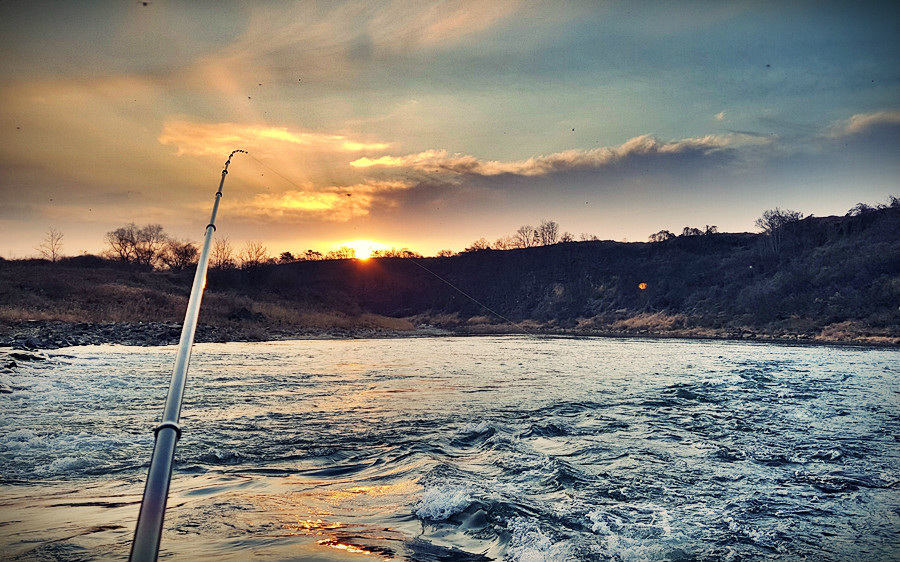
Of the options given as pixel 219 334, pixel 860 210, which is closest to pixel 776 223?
pixel 860 210

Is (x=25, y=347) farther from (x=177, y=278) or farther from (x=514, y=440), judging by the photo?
(x=177, y=278)

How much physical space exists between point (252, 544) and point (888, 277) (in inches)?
2086

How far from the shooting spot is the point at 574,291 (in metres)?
84.1

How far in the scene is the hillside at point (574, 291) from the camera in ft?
126

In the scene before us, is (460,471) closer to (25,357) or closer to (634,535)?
(634,535)

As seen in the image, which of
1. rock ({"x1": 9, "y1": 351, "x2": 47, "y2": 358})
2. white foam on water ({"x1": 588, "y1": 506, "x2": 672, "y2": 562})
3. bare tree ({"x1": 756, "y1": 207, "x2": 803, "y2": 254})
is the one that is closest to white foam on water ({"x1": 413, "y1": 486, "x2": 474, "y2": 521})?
white foam on water ({"x1": 588, "y1": 506, "x2": 672, "y2": 562})

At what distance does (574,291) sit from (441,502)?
265 ft

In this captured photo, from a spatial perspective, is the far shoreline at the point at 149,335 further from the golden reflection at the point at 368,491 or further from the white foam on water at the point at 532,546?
the white foam on water at the point at 532,546

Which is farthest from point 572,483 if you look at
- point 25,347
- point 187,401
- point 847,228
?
point 847,228

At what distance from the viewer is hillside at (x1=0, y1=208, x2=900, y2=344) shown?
126 feet

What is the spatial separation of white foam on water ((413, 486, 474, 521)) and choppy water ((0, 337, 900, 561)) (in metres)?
0.02

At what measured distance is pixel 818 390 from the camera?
43.6 ft

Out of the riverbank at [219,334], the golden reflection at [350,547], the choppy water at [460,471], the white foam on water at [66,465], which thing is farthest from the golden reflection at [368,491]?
the riverbank at [219,334]

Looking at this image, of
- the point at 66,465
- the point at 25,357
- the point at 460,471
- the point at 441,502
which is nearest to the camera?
the point at 441,502
